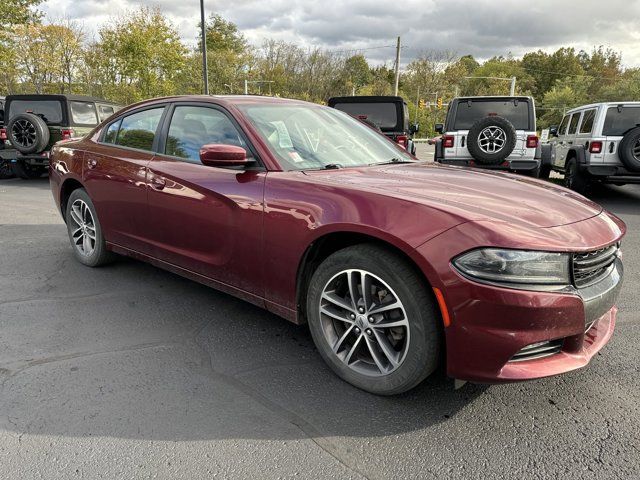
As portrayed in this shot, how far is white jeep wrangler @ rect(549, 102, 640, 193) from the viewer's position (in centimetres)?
814

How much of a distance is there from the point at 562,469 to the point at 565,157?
31.5 feet

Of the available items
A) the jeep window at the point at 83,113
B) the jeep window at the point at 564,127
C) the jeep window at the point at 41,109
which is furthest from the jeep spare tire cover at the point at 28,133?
the jeep window at the point at 564,127

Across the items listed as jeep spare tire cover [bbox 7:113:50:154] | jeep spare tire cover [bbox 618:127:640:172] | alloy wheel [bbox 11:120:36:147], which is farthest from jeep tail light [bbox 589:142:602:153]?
alloy wheel [bbox 11:120:36:147]

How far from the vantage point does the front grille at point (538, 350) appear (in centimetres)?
213

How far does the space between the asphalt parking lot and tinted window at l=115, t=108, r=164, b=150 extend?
136 centimetres

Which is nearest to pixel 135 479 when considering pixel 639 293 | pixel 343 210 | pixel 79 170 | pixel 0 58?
pixel 343 210

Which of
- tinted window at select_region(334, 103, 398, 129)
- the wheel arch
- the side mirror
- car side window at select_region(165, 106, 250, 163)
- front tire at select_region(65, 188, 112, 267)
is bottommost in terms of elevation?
front tire at select_region(65, 188, 112, 267)

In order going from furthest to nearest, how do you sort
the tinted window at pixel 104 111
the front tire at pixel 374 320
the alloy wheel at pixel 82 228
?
1. the tinted window at pixel 104 111
2. the alloy wheel at pixel 82 228
3. the front tire at pixel 374 320

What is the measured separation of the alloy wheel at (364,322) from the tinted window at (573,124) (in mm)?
9418

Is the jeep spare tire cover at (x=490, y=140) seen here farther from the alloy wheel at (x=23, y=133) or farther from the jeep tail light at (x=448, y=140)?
the alloy wheel at (x=23, y=133)

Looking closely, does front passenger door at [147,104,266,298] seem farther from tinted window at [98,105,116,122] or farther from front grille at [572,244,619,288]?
tinted window at [98,105,116,122]

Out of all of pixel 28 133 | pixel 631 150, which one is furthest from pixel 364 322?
pixel 28 133

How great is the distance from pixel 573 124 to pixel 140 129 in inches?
376

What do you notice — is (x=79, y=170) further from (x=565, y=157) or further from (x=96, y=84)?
(x=96, y=84)
